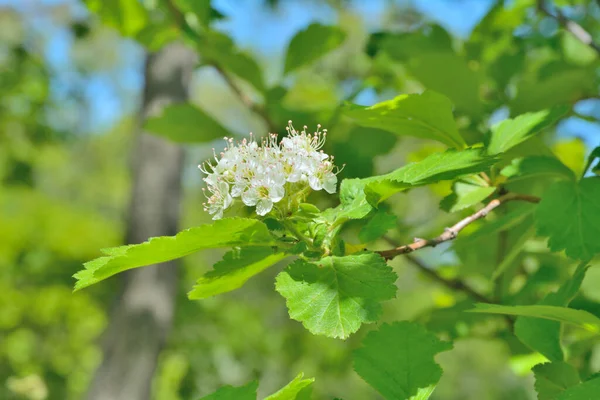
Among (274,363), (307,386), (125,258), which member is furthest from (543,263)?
(274,363)

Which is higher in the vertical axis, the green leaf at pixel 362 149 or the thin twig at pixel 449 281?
the green leaf at pixel 362 149

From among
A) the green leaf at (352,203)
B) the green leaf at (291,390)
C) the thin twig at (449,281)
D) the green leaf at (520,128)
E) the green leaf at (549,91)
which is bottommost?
the thin twig at (449,281)

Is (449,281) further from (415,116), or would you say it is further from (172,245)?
(172,245)

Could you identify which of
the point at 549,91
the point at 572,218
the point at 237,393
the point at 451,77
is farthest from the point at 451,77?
the point at 237,393

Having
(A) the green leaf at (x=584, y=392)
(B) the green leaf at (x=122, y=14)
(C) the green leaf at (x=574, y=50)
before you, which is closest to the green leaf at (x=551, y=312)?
(A) the green leaf at (x=584, y=392)

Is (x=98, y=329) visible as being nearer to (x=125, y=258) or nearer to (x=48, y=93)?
(x=48, y=93)

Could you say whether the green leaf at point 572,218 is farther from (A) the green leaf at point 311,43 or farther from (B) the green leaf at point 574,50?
(B) the green leaf at point 574,50
